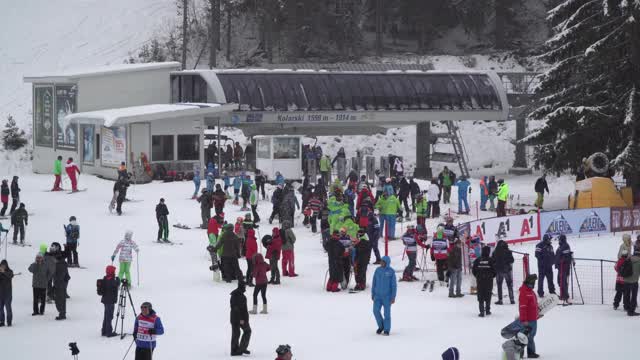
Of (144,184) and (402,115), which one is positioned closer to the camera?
(144,184)

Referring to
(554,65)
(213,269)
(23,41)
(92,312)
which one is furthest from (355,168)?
(23,41)

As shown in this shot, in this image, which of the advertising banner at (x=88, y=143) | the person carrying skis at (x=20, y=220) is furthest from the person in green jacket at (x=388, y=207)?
the advertising banner at (x=88, y=143)

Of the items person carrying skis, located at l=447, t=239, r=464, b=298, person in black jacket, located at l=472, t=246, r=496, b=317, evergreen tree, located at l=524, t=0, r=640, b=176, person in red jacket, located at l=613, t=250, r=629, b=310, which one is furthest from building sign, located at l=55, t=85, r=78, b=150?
person in red jacket, located at l=613, t=250, r=629, b=310

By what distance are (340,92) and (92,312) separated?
28.3m

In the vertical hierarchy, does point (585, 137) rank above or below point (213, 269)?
above

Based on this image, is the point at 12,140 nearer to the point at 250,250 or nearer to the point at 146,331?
the point at 250,250

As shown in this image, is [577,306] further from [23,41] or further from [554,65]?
[23,41]

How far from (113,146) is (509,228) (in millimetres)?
18923

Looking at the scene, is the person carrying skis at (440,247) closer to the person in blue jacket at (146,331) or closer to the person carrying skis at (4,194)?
the person in blue jacket at (146,331)

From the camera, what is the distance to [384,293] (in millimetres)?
18594

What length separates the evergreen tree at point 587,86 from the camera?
36.2 m

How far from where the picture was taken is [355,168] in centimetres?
4312

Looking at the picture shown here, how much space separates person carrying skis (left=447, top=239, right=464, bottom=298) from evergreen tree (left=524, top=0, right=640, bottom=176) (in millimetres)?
15172

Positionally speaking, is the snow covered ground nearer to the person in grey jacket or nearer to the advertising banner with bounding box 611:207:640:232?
the person in grey jacket
